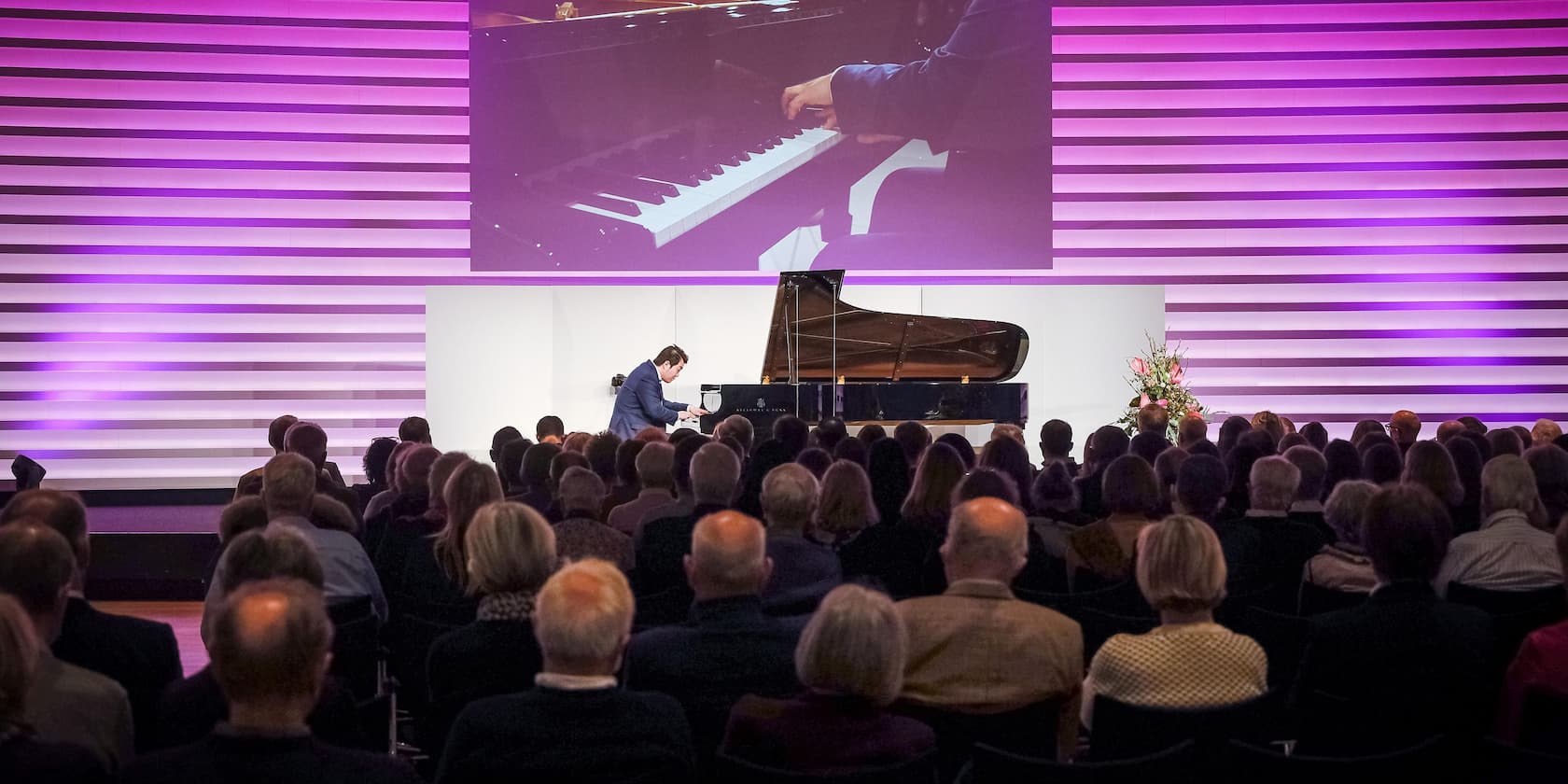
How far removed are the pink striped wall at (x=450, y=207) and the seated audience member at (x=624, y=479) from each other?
6.06 metres

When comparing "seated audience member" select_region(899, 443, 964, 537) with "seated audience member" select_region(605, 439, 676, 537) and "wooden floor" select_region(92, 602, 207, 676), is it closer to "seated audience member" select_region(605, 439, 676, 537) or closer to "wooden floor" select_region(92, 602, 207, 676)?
"seated audience member" select_region(605, 439, 676, 537)

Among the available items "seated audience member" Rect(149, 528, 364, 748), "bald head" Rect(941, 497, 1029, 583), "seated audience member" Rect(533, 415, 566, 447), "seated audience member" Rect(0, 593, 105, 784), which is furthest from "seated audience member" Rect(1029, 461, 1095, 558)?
"seated audience member" Rect(533, 415, 566, 447)

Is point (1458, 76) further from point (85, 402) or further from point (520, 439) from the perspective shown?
point (85, 402)

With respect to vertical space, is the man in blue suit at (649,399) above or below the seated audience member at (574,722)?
above

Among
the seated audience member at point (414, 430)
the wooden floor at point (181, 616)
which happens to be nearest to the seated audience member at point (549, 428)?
the seated audience member at point (414, 430)

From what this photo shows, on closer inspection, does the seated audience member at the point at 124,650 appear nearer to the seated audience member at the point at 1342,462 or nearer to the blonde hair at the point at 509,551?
the blonde hair at the point at 509,551

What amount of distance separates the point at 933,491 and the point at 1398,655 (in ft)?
6.29

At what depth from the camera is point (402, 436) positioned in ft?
23.5

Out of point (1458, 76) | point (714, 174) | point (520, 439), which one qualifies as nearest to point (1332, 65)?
point (1458, 76)

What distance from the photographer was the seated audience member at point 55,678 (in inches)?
99.8

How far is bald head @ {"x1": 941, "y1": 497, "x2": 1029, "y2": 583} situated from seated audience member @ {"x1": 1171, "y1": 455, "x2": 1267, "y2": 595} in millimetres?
1581

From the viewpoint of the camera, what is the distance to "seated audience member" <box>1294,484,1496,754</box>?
3072mm

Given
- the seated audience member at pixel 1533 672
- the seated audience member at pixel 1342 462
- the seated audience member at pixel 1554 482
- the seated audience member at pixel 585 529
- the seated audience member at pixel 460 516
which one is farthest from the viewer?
the seated audience member at pixel 1342 462

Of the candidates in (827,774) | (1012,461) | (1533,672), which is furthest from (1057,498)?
(827,774)
